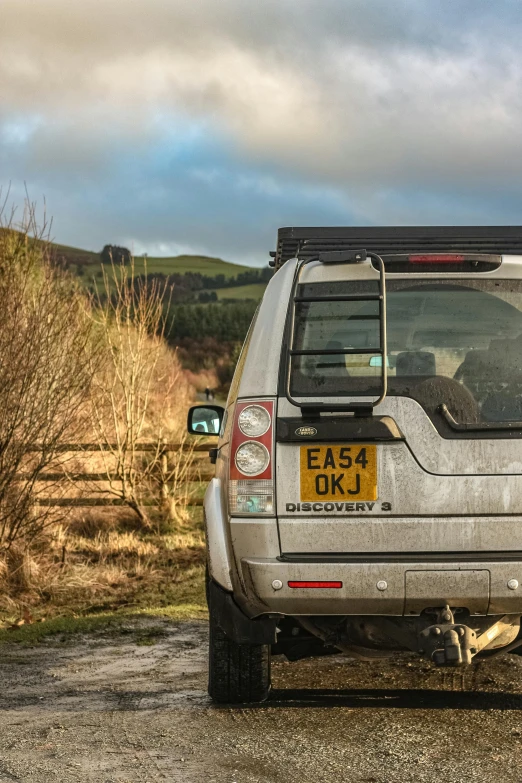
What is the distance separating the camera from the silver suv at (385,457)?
14.2ft

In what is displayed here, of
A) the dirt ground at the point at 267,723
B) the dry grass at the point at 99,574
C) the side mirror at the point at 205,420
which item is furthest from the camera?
the dry grass at the point at 99,574

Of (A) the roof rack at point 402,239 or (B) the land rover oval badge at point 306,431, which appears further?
(A) the roof rack at point 402,239

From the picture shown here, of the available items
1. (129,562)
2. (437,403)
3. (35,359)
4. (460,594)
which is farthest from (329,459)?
(129,562)

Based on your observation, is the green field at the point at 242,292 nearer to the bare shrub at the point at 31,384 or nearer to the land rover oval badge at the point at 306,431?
the bare shrub at the point at 31,384

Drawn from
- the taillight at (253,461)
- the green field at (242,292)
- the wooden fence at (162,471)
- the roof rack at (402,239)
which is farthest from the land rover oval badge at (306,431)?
the green field at (242,292)

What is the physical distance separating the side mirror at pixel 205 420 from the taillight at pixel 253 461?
1.57m

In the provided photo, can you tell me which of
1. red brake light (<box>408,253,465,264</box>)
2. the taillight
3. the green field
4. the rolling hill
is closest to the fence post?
the taillight

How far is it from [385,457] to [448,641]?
32.8 inches

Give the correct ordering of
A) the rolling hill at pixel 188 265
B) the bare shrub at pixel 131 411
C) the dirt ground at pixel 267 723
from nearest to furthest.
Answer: the dirt ground at pixel 267 723 < the bare shrub at pixel 131 411 < the rolling hill at pixel 188 265

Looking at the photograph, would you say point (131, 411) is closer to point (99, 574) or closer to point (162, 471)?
point (162, 471)

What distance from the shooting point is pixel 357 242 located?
7113 mm

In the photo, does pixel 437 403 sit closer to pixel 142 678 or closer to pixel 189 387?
pixel 142 678

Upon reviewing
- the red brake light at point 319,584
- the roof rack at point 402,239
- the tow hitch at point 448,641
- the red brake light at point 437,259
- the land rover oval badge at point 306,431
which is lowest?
the tow hitch at point 448,641

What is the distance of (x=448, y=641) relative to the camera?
4.36m
